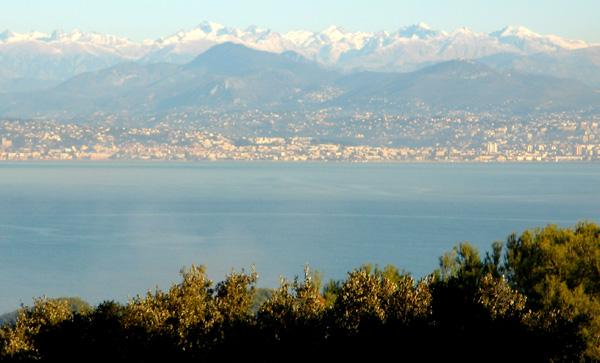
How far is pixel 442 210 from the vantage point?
382 feet

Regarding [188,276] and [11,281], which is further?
[11,281]

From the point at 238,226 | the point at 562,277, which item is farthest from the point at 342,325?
the point at 238,226

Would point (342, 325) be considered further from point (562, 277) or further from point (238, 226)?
point (238, 226)

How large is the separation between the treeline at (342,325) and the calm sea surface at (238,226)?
38570mm

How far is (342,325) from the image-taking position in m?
18.7

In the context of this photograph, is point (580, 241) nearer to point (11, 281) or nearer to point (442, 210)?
point (11, 281)

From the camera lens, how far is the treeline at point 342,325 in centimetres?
1800

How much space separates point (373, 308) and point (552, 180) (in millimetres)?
177728

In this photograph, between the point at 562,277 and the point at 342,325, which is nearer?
the point at 342,325

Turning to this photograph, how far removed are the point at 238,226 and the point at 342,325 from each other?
80.3 m

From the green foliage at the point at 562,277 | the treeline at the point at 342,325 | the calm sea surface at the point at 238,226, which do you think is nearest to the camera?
the treeline at the point at 342,325

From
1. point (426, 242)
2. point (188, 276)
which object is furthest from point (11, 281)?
point (188, 276)

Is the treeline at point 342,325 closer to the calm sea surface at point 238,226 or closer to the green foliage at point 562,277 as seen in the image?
the green foliage at point 562,277

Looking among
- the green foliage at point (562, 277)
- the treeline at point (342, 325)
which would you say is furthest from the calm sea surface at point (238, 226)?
the green foliage at point (562, 277)
